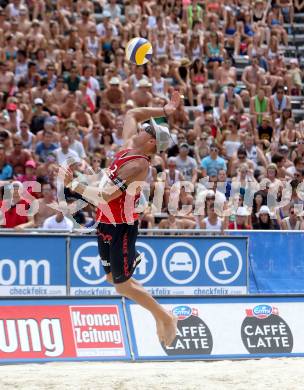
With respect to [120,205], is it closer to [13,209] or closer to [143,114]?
[143,114]

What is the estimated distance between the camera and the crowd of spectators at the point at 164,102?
14.9 m

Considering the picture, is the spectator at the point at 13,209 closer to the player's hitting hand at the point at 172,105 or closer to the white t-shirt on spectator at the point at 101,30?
the player's hitting hand at the point at 172,105

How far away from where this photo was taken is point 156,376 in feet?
28.5

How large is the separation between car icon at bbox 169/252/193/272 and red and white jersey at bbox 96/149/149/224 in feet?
14.0

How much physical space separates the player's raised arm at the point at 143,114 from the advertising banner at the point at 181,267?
3.77m

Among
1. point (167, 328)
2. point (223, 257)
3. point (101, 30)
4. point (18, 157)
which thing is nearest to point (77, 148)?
point (18, 157)

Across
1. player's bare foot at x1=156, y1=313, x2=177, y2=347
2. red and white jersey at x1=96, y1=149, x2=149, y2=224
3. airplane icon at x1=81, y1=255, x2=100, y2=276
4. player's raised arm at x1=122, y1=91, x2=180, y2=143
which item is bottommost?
airplane icon at x1=81, y1=255, x2=100, y2=276

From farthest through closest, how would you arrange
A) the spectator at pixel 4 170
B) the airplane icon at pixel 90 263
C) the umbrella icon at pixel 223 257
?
the spectator at pixel 4 170
the umbrella icon at pixel 223 257
the airplane icon at pixel 90 263

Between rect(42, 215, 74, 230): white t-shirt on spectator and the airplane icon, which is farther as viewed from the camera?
rect(42, 215, 74, 230): white t-shirt on spectator

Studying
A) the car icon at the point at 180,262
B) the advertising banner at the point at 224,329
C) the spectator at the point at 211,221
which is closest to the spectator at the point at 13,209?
the car icon at the point at 180,262

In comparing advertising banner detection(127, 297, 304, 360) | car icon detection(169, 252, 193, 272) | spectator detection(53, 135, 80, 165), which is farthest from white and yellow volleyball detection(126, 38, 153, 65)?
spectator detection(53, 135, 80, 165)

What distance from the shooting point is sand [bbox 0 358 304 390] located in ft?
26.9

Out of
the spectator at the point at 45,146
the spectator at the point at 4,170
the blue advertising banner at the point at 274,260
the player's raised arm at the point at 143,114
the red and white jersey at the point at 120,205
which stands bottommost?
the blue advertising banner at the point at 274,260

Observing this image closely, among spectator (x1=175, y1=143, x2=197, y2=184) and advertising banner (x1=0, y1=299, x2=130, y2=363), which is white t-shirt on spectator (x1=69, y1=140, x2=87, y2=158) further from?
advertising banner (x1=0, y1=299, x2=130, y2=363)
